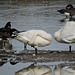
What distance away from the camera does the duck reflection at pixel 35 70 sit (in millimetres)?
10797

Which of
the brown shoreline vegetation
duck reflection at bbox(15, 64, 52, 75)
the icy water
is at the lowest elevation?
the icy water

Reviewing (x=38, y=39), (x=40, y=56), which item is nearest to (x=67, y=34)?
(x=38, y=39)

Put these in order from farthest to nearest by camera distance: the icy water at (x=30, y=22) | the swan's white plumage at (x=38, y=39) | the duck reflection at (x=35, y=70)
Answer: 1. the swan's white plumage at (x=38, y=39)
2. the icy water at (x=30, y=22)
3. the duck reflection at (x=35, y=70)

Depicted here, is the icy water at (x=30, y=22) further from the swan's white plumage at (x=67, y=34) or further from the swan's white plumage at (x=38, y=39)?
the swan's white plumage at (x=38, y=39)

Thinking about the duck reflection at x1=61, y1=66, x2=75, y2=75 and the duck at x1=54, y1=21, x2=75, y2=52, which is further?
the duck at x1=54, y1=21, x2=75, y2=52

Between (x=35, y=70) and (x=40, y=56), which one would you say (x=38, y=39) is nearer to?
(x=40, y=56)

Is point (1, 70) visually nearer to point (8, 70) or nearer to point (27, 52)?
point (8, 70)

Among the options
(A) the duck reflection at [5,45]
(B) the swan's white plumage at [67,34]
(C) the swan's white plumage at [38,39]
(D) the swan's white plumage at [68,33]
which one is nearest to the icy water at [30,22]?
(A) the duck reflection at [5,45]

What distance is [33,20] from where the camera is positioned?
24047 millimetres

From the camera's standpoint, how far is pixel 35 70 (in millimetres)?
11148

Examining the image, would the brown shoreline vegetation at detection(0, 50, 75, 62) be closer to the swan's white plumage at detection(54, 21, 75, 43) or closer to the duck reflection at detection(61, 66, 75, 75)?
the swan's white plumage at detection(54, 21, 75, 43)

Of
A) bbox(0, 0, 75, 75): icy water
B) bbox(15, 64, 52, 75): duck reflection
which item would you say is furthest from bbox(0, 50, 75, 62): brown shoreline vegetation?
bbox(15, 64, 52, 75): duck reflection

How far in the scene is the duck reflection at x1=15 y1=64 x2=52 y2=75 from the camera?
10797 millimetres

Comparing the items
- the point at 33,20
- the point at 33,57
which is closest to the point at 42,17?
the point at 33,20
